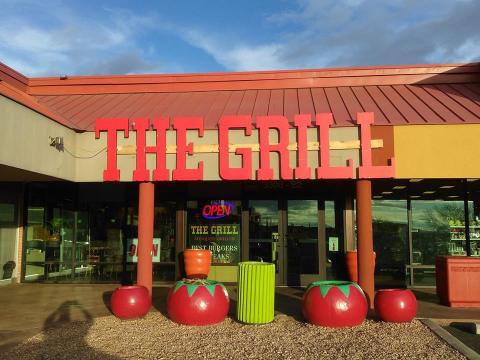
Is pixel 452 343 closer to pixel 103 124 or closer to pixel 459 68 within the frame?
pixel 103 124

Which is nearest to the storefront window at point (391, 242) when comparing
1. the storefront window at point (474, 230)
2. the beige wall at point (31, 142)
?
the storefront window at point (474, 230)

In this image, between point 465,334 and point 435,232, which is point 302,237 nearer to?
point 435,232

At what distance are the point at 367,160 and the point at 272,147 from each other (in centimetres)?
198

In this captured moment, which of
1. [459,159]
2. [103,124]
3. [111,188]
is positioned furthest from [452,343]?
[111,188]

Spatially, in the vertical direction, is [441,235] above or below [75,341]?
above

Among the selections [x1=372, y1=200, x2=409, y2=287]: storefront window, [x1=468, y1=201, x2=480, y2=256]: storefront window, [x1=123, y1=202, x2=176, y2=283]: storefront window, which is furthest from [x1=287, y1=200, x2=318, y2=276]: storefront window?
[x1=468, y1=201, x2=480, y2=256]: storefront window

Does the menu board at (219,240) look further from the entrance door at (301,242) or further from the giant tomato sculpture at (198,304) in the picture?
the giant tomato sculpture at (198,304)

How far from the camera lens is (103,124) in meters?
11.2

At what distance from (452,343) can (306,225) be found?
22.7 feet

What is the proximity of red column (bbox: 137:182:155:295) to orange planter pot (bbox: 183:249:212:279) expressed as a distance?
230 centimetres

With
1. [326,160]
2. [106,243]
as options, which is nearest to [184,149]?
[326,160]

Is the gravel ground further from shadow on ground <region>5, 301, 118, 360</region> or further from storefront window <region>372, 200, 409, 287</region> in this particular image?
storefront window <region>372, 200, 409, 287</region>

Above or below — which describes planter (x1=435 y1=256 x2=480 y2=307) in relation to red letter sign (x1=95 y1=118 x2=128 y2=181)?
below

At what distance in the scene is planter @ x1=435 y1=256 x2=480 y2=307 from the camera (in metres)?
10.2
